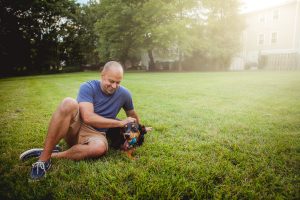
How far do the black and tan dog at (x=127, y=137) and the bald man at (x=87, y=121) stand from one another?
0.13m

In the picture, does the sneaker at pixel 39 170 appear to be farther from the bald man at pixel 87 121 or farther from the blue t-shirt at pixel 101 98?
the blue t-shirt at pixel 101 98

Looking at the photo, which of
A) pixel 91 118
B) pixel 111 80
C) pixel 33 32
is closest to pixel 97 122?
pixel 91 118

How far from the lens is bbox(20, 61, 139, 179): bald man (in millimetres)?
2621

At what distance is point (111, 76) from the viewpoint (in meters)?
2.96

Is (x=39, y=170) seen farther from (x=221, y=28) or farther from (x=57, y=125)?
(x=221, y=28)

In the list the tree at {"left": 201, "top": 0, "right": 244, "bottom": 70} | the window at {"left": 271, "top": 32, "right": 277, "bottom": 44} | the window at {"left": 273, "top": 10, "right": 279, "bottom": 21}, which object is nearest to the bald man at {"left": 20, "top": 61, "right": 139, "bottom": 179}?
the tree at {"left": 201, "top": 0, "right": 244, "bottom": 70}

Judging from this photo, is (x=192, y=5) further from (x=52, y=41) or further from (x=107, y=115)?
(x=107, y=115)

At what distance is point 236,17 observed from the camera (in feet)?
98.1

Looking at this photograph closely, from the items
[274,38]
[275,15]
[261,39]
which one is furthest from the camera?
[261,39]

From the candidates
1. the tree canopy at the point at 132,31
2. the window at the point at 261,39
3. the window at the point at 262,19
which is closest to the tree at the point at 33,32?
the tree canopy at the point at 132,31

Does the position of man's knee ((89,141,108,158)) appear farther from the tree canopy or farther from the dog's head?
the tree canopy

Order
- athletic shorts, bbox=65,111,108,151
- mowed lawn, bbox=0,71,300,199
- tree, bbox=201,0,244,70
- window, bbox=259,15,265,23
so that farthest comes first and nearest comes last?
1. window, bbox=259,15,265,23
2. tree, bbox=201,0,244,70
3. athletic shorts, bbox=65,111,108,151
4. mowed lawn, bbox=0,71,300,199

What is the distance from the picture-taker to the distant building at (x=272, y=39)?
1092 inches

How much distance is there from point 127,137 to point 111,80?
2.73 feet
